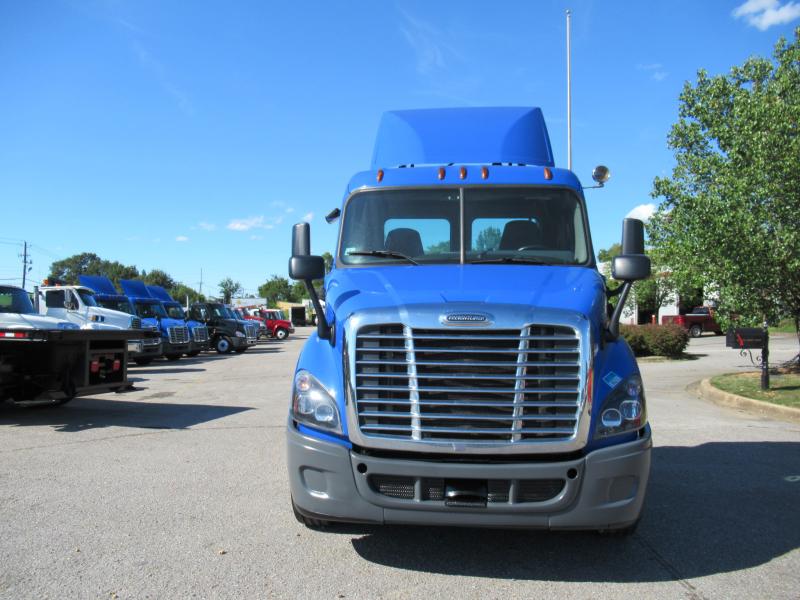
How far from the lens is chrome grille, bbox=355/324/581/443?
3.60 m

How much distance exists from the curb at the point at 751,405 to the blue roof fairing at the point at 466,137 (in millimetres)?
6447

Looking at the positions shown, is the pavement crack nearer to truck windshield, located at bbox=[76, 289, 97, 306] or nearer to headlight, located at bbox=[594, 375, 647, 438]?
headlight, located at bbox=[594, 375, 647, 438]

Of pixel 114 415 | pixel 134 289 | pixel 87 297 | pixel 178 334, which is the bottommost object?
pixel 114 415

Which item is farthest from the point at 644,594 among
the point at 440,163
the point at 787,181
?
the point at 787,181

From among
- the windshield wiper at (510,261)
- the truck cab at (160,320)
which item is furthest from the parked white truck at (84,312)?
the windshield wiper at (510,261)

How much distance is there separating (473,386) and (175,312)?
24.7 meters

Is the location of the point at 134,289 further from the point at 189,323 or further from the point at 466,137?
the point at 466,137

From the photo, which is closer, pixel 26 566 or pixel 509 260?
pixel 26 566

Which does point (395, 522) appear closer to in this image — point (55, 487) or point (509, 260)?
point (509, 260)

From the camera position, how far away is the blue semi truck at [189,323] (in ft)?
84.1

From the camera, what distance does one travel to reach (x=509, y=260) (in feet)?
15.5

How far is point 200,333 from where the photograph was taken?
2650 centimetres

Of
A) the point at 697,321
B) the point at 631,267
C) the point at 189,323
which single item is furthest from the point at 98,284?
the point at 697,321

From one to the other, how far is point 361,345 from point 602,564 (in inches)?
80.6
